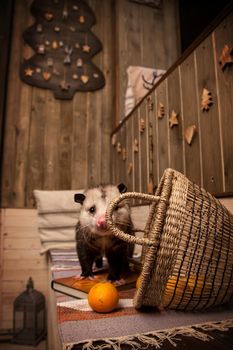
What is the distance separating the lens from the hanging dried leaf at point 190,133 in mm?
1411

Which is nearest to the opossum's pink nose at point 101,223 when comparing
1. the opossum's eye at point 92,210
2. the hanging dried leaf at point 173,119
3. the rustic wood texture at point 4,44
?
the opossum's eye at point 92,210

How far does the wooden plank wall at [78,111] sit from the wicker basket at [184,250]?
2.26 m

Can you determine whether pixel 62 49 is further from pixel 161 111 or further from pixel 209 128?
pixel 209 128

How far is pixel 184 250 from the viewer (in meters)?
0.80

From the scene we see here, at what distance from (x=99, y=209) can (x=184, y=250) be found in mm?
516

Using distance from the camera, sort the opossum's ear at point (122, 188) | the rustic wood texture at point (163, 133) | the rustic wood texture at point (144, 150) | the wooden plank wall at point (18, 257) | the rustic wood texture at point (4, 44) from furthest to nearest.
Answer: the rustic wood texture at point (4, 44), the wooden plank wall at point (18, 257), the rustic wood texture at point (144, 150), the rustic wood texture at point (163, 133), the opossum's ear at point (122, 188)

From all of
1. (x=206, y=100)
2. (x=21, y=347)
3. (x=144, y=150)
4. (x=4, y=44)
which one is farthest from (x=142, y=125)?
(x=21, y=347)

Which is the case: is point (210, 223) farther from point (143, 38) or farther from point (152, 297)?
point (143, 38)

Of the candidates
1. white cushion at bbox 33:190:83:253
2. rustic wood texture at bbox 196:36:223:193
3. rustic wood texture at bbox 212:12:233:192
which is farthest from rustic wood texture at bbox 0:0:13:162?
rustic wood texture at bbox 212:12:233:192

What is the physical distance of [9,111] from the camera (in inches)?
115

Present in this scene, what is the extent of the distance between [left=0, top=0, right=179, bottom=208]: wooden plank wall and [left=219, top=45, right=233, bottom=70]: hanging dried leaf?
77.6 inches

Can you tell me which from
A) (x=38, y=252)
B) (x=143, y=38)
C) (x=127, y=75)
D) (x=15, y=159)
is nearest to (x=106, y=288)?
(x=38, y=252)

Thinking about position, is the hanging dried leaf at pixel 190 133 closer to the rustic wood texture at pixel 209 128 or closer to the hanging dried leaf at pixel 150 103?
the rustic wood texture at pixel 209 128

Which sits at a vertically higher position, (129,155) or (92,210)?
(129,155)
